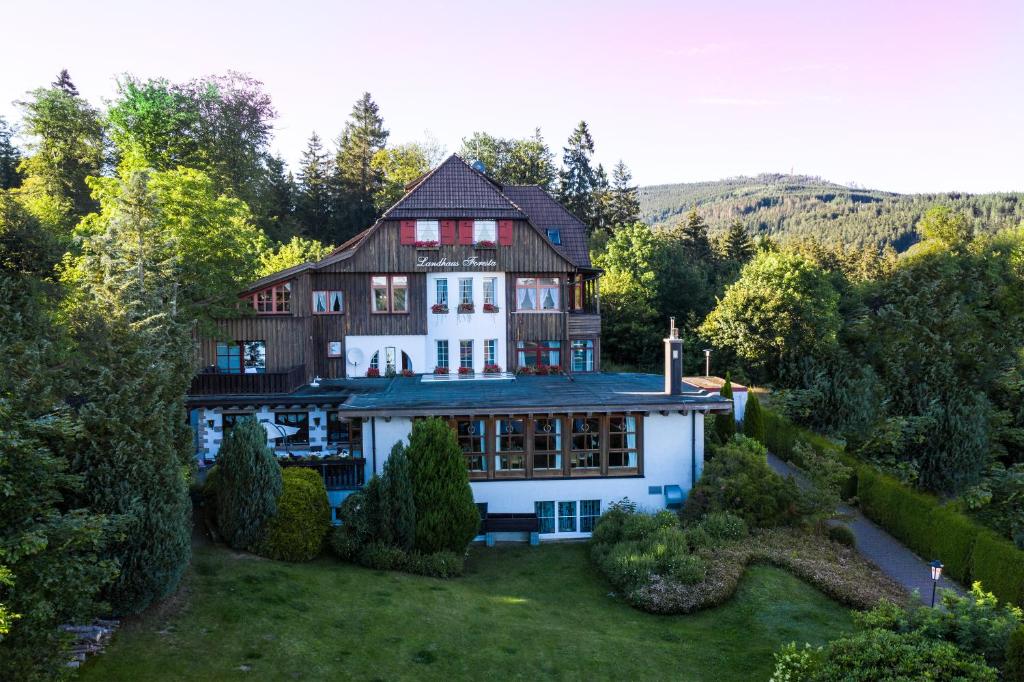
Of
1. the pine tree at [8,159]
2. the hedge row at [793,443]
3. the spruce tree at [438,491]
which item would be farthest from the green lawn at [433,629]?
the pine tree at [8,159]

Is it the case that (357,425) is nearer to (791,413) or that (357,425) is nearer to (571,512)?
(571,512)

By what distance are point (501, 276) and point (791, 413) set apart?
1551cm

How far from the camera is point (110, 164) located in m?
48.2

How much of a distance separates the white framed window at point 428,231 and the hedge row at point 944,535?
67.1 ft

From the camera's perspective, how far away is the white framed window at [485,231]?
3356 centimetres

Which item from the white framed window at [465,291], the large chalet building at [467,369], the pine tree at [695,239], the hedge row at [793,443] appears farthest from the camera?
the pine tree at [695,239]

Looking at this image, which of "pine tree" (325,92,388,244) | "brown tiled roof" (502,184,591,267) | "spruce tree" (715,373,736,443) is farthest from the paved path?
"pine tree" (325,92,388,244)

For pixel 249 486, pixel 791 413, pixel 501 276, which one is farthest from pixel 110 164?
pixel 791 413

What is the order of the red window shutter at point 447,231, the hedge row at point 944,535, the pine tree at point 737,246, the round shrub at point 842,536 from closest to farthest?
the hedge row at point 944,535 < the round shrub at point 842,536 < the red window shutter at point 447,231 < the pine tree at point 737,246

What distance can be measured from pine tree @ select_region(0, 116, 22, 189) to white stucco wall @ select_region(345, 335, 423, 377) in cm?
3965

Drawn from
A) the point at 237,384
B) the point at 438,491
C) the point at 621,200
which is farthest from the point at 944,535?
the point at 621,200

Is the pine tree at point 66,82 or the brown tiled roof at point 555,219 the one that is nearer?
the brown tiled roof at point 555,219

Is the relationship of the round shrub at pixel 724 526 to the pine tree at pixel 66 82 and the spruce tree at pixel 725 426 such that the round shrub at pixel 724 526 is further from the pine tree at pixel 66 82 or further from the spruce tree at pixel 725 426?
the pine tree at pixel 66 82

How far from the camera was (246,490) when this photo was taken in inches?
660
